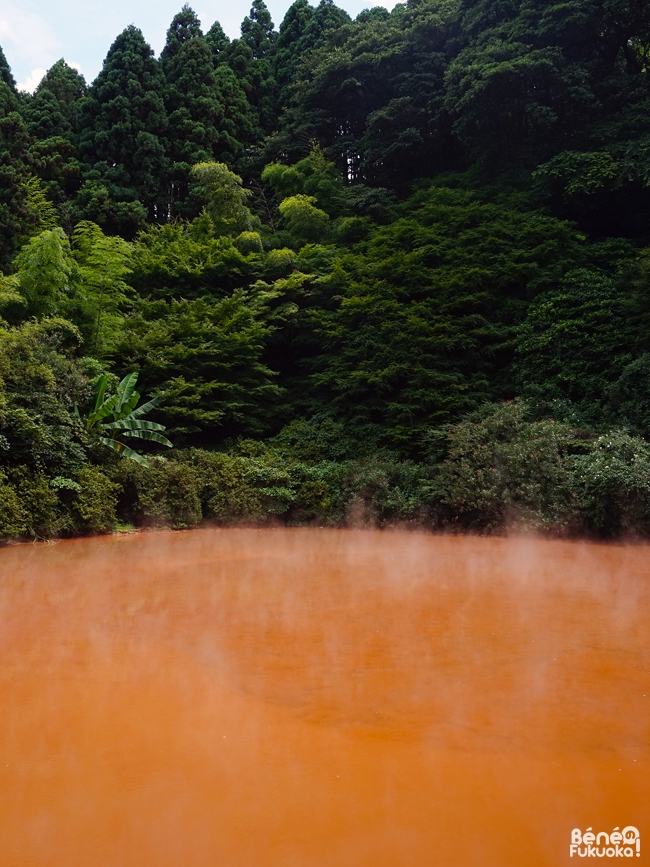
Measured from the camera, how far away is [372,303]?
55.0 ft

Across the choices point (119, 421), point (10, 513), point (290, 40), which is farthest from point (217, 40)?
point (10, 513)

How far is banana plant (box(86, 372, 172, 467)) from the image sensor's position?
41.8ft

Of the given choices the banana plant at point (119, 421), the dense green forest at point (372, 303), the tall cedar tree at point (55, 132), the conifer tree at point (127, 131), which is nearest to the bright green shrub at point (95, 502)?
the dense green forest at point (372, 303)

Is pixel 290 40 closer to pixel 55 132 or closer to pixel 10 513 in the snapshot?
pixel 55 132

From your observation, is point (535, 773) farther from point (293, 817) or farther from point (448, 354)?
point (448, 354)

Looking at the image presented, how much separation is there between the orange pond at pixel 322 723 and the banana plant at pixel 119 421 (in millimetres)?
6078

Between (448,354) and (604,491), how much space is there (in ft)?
20.6

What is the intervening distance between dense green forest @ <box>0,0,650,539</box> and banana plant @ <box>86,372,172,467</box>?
84 millimetres

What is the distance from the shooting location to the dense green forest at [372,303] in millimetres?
11773

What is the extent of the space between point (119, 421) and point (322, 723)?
10480mm

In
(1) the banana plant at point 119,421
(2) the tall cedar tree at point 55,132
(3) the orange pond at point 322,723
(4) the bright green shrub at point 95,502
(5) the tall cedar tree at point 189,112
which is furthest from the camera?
(5) the tall cedar tree at point 189,112

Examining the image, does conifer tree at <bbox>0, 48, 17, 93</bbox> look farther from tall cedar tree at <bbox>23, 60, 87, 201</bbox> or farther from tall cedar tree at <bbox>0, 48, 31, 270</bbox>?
tall cedar tree at <bbox>0, 48, 31, 270</bbox>

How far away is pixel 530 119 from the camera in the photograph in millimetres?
18328

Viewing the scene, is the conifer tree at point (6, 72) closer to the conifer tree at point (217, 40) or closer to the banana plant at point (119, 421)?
the conifer tree at point (217, 40)
